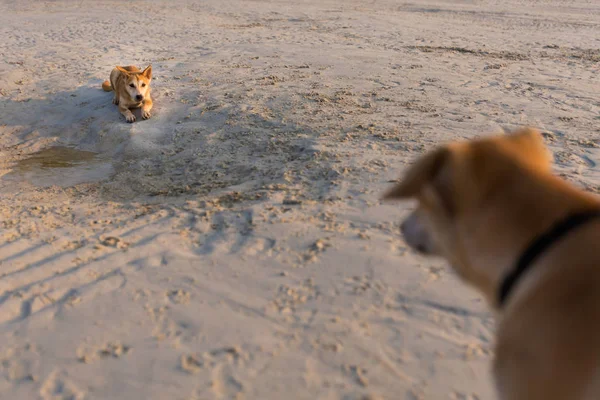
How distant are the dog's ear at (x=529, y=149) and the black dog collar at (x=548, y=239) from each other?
0.96ft

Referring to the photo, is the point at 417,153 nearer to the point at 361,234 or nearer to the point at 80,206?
the point at 361,234

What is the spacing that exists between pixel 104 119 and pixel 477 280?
26.0 feet

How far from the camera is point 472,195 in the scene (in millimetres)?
1942

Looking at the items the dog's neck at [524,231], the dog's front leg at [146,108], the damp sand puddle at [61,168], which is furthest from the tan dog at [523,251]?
the dog's front leg at [146,108]

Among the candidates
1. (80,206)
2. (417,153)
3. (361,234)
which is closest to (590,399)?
(361,234)

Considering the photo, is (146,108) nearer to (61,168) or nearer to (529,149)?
(61,168)

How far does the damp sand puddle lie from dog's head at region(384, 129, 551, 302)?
544cm

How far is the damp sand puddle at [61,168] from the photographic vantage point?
21.7 feet

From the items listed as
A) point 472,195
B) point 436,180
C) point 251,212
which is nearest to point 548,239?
point 472,195

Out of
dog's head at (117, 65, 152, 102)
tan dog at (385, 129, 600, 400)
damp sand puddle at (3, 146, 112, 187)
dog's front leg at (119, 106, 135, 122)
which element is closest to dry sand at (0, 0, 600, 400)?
damp sand puddle at (3, 146, 112, 187)

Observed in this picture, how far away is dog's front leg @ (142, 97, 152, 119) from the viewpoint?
26.9ft

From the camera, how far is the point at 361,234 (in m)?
4.30

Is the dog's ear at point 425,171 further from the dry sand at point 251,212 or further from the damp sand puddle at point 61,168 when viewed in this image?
the damp sand puddle at point 61,168

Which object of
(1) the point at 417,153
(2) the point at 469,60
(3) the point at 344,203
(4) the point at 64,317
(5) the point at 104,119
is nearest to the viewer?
(4) the point at 64,317
